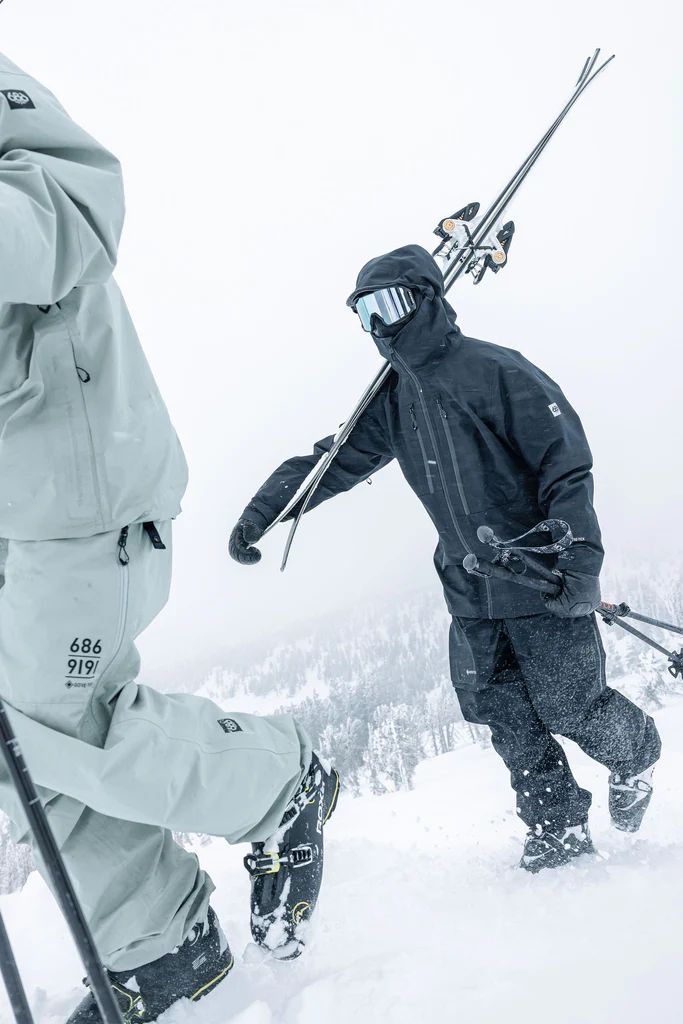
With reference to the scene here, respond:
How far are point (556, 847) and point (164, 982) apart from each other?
1294 millimetres

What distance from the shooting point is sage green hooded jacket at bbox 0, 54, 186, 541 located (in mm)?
1246

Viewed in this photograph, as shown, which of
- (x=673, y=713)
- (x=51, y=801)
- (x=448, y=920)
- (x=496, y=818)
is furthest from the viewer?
(x=673, y=713)

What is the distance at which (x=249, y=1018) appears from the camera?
1519 millimetres

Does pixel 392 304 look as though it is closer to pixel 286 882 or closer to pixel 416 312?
pixel 416 312

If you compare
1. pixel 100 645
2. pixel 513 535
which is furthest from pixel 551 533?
pixel 100 645

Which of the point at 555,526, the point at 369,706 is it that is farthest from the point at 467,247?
the point at 369,706

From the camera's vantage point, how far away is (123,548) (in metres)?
1.54

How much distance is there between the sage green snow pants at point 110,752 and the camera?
4.70ft

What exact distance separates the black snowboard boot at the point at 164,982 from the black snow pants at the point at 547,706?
1.20 m

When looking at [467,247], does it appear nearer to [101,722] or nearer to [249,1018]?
[101,722]

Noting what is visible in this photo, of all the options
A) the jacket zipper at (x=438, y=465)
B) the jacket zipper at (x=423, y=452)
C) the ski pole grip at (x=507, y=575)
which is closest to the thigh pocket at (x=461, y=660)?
the jacket zipper at (x=438, y=465)

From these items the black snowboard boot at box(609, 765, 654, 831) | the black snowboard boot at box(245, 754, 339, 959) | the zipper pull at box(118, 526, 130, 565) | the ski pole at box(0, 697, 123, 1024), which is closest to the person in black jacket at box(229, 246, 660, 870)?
the black snowboard boot at box(609, 765, 654, 831)

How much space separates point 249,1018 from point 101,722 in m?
0.74

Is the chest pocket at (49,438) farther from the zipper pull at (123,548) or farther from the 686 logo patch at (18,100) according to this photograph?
the 686 logo patch at (18,100)
